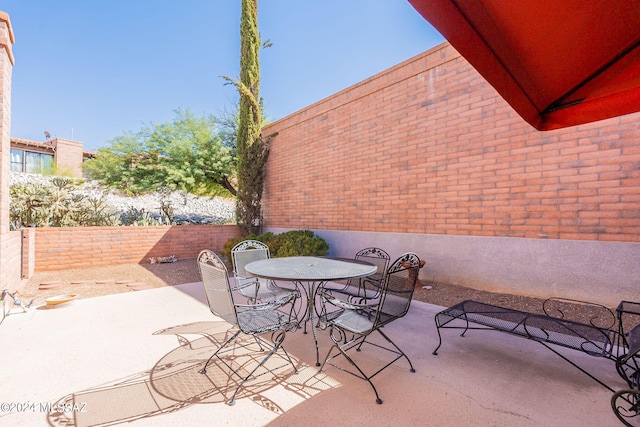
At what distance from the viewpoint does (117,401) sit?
6.41 feet

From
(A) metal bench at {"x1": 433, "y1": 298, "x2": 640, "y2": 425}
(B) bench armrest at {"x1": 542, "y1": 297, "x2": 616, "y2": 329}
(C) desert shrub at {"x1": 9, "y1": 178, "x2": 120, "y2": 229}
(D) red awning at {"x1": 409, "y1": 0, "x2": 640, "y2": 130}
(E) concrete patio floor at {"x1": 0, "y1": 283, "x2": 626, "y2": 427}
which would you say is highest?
(D) red awning at {"x1": 409, "y1": 0, "x2": 640, "y2": 130}

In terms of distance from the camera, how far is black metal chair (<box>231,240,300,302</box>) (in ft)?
11.1

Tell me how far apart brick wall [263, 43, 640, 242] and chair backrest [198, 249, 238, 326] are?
4.00 meters

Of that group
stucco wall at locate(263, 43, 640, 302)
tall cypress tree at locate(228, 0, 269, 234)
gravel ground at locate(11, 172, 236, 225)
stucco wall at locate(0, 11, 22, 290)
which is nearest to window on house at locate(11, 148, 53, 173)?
gravel ground at locate(11, 172, 236, 225)

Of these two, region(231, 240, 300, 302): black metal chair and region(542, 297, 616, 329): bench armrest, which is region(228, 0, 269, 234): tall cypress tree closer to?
region(231, 240, 300, 302): black metal chair

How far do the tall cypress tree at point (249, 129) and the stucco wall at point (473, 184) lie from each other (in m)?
2.49

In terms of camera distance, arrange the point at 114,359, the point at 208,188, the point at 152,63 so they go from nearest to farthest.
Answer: the point at 114,359 → the point at 208,188 → the point at 152,63

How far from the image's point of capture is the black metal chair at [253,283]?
339cm

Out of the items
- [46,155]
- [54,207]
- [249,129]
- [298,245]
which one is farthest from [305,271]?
[46,155]

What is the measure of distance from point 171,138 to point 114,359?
923 centimetres

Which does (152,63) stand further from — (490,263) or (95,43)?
(490,263)

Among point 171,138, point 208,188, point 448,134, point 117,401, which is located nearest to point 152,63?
point 171,138

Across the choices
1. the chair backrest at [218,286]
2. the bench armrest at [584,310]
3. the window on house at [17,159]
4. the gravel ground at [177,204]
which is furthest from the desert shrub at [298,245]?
the window on house at [17,159]

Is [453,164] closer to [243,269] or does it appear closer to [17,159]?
[243,269]
